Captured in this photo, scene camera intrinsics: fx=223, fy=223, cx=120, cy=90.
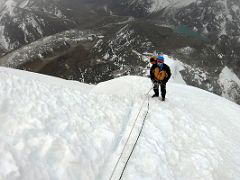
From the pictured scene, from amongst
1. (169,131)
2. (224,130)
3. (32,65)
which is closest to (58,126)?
(169,131)

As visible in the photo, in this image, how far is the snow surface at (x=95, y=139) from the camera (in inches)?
252

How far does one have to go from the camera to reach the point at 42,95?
33.1 feet

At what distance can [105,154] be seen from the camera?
296 inches

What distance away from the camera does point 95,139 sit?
7.98 m

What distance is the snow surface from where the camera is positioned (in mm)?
6391

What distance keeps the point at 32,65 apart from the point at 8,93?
403 feet

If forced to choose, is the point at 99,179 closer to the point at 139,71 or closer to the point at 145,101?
the point at 145,101

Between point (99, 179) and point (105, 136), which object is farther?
point (105, 136)

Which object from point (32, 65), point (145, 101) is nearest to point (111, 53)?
point (32, 65)

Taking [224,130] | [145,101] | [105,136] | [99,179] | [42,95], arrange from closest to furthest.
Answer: [99,179] → [105,136] → [42,95] → [224,130] → [145,101]

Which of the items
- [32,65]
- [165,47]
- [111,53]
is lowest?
[32,65]

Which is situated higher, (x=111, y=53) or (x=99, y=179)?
(x=99, y=179)

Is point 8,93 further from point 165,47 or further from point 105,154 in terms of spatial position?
point 165,47

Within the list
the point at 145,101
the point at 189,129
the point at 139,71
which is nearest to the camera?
the point at 189,129
